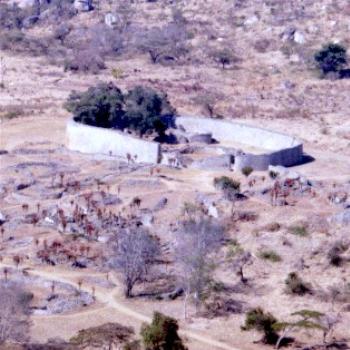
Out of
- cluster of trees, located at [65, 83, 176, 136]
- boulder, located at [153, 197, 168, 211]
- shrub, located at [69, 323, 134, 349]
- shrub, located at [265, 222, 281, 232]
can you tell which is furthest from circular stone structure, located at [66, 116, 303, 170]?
shrub, located at [69, 323, 134, 349]

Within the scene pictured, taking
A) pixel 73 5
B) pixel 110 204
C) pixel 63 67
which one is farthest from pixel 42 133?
pixel 73 5

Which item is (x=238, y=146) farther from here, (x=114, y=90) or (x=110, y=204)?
(x=110, y=204)

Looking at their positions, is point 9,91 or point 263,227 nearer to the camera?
point 263,227

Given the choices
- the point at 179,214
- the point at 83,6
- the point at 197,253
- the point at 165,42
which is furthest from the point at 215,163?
the point at 83,6

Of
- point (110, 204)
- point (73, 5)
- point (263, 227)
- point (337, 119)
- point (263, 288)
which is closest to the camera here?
point (263, 288)

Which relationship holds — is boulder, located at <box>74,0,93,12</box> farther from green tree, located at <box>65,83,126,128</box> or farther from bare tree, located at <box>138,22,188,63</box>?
green tree, located at <box>65,83,126,128</box>
